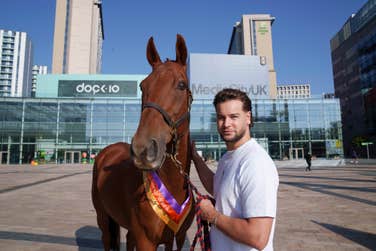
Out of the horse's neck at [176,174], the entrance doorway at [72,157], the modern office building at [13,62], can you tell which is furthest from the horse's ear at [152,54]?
the modern office building at [13,62]

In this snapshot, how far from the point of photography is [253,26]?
112938mm

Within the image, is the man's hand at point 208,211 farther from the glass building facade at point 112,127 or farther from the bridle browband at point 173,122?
the glass building facade at point 112,127

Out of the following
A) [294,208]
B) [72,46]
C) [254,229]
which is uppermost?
[72,46]

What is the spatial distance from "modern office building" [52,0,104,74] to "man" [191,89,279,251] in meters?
86.6

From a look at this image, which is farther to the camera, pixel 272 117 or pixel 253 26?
pixel 253 26

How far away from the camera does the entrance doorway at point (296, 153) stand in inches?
2025

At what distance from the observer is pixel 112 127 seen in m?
48.5

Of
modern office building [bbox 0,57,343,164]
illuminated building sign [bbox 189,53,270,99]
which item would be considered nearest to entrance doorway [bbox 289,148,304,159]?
modern office building [bbox 0,57,343,164]

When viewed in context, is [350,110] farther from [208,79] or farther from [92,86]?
[92,86]

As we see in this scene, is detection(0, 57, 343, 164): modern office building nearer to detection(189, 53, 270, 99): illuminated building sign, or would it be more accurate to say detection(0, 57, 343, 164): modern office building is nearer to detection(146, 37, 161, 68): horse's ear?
detection(189, 53, 270, 99): illuminated building sign

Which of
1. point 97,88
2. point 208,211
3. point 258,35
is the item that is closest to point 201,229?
point 208,211

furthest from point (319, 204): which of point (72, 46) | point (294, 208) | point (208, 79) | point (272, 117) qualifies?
point (72, 46)

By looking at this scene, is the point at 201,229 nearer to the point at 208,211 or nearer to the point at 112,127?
the point at 208,211

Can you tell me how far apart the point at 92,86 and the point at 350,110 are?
77.9 meters
